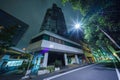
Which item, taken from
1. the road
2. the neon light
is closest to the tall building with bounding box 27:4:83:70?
the neon light

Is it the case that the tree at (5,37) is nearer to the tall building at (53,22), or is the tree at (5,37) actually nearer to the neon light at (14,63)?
the neon light at (14,63)

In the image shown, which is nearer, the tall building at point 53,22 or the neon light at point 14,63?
the neon light at point 14,63

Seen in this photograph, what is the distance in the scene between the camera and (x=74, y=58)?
31391mm

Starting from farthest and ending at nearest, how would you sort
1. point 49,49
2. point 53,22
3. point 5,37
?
1. point 53,22
2. point 49,49
3. point 5,37

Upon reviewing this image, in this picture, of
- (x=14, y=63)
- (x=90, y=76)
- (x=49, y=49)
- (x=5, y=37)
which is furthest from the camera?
(x=49, y=49)

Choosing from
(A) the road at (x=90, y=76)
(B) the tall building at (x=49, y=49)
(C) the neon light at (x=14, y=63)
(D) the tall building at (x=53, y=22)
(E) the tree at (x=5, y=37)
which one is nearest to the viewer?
(A) the road at (x=90, y=76)

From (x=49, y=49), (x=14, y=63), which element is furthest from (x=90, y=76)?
(x=14, y=63)

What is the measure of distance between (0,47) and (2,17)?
19.2ft

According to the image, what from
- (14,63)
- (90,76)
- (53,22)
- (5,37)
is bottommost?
(90,76)

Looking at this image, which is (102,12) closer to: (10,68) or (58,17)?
(10,68)

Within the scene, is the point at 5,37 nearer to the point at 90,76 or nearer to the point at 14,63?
the point at 14,63

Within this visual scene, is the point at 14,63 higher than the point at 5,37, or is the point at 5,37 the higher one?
the point at 5,37

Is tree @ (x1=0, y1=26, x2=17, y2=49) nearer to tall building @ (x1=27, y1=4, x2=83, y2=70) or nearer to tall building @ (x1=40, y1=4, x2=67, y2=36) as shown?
tall building @ (x1=27, y1=4, x2=83, y2=70)

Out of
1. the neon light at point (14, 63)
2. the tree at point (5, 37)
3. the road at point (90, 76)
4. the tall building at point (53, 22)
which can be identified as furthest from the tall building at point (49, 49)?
the tall building at point (53, 22)
